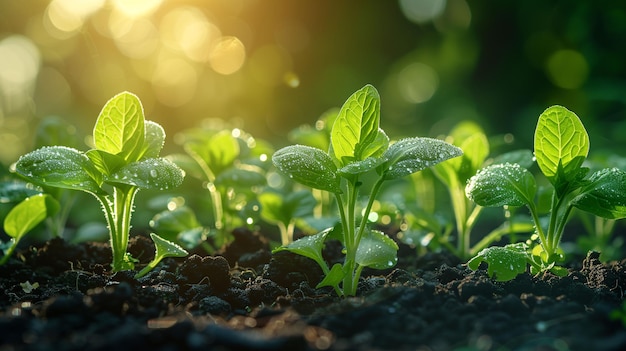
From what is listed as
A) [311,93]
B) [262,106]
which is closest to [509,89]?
[311,93]

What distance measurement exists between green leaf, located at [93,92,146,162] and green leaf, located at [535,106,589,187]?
1.31 meters

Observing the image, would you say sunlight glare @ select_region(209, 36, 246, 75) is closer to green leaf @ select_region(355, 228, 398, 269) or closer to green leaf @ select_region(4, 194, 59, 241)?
green leaf @ select_region(4, 194, 59, 241)

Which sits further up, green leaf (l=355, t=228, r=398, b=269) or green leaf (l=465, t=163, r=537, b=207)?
green leaf (l=465, t=163, r=537, b=207)

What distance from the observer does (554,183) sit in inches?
78.7

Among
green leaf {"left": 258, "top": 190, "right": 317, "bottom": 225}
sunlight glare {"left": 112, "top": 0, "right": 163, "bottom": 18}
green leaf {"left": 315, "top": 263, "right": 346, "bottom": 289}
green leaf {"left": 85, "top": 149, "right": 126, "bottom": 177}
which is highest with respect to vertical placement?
sunlight glare {"left": 112, "top": 0, "right": 163, "bottom": 18}

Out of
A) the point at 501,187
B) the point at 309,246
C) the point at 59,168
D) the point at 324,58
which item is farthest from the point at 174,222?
the point at 324,58

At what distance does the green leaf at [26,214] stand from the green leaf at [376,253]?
1.29 meters

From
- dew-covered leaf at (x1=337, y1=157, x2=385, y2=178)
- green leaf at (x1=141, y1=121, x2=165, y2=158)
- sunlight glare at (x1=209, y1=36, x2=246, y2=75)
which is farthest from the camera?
sunlight glare at (x1=209, y1=36, x2=246, y2=75)

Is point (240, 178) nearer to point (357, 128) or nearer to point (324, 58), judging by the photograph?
point (357, 128)

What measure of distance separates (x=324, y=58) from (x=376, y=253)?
444 cm

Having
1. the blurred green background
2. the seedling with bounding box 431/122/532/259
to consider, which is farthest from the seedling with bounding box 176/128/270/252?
the blurred green background

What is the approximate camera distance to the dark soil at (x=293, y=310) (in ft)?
4.24

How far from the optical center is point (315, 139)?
282cm

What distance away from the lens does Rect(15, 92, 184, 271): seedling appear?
1853 mm
